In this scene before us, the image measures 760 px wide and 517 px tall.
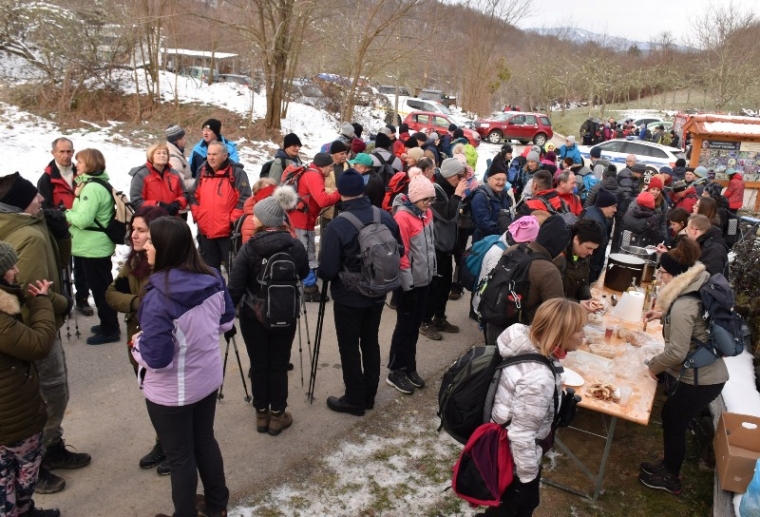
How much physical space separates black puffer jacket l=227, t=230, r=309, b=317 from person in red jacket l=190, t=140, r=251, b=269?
6.18 feet

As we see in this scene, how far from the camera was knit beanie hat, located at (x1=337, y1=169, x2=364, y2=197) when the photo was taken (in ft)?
13.4

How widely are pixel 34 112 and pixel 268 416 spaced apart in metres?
15.0

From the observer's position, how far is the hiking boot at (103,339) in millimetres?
5332

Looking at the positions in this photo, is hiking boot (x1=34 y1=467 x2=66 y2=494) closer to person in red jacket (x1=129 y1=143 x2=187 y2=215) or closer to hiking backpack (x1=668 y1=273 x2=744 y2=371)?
person in red jacket (x1=129 y1=143 x2=187 y2=215)

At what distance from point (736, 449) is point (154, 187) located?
562 centimetres

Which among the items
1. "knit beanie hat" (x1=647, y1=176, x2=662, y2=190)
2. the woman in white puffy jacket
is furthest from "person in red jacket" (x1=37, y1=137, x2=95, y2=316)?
"knit beanie hat" (x1=647, y1=176, x2=662, y2=190)

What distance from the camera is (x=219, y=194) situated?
5.55 meters

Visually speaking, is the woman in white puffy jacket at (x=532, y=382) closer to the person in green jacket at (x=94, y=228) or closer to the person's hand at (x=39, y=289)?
the person's hand at (x=39, y=289)

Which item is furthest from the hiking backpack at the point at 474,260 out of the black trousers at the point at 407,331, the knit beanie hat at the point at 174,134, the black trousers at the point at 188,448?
the knit beanie hat at the point at 174,134

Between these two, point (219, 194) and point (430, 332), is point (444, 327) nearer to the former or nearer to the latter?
point (430, 332)

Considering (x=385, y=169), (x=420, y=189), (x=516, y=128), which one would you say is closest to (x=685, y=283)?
(x=420, y=189)

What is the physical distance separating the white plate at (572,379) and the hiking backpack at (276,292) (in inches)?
78.3

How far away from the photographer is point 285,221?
389 cm

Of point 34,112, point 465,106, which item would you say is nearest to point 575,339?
point 34,112
